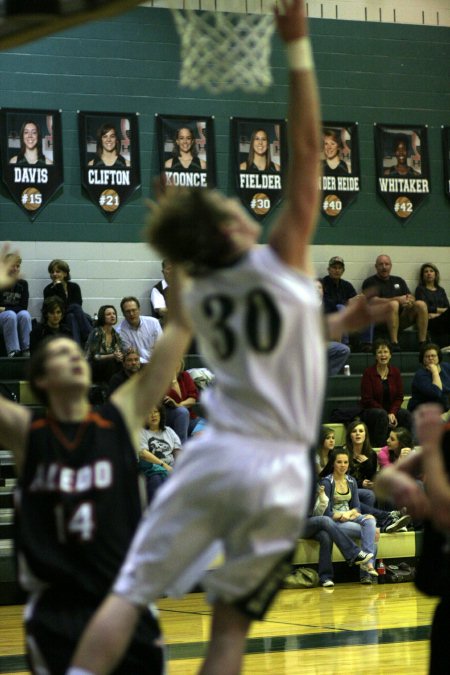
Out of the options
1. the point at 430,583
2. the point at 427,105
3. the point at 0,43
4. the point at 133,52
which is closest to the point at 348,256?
the point at 427,105

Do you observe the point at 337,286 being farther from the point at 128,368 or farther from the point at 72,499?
→ the point at 72,499

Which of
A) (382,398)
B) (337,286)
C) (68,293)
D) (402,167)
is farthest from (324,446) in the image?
(402,167)

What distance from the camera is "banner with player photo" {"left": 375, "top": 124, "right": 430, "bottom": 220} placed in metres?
17.0

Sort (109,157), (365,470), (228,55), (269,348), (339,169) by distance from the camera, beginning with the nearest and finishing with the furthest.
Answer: (269,348)
(228,55)
(365,470)
(109,157)
(339,169)

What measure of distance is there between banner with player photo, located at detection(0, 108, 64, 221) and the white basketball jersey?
12180 mm

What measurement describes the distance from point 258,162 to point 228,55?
11725 mm

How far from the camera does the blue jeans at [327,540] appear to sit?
10.4 meters

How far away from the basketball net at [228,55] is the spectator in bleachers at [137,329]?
8.94 metres

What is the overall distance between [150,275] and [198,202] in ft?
40.4

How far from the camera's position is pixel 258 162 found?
1620 cm

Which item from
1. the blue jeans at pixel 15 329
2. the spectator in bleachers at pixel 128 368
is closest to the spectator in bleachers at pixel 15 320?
the blue jeans at pixel 15 329

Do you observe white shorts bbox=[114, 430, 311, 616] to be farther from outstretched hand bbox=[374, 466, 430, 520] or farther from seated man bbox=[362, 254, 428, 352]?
seated man bbox=[362, 254, 428, 352]

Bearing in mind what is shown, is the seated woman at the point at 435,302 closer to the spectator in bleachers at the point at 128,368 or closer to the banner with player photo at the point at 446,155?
the banner with player photo at the point at 446,155

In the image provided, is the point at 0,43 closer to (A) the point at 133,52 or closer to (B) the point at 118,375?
(B) the point at 118,375
